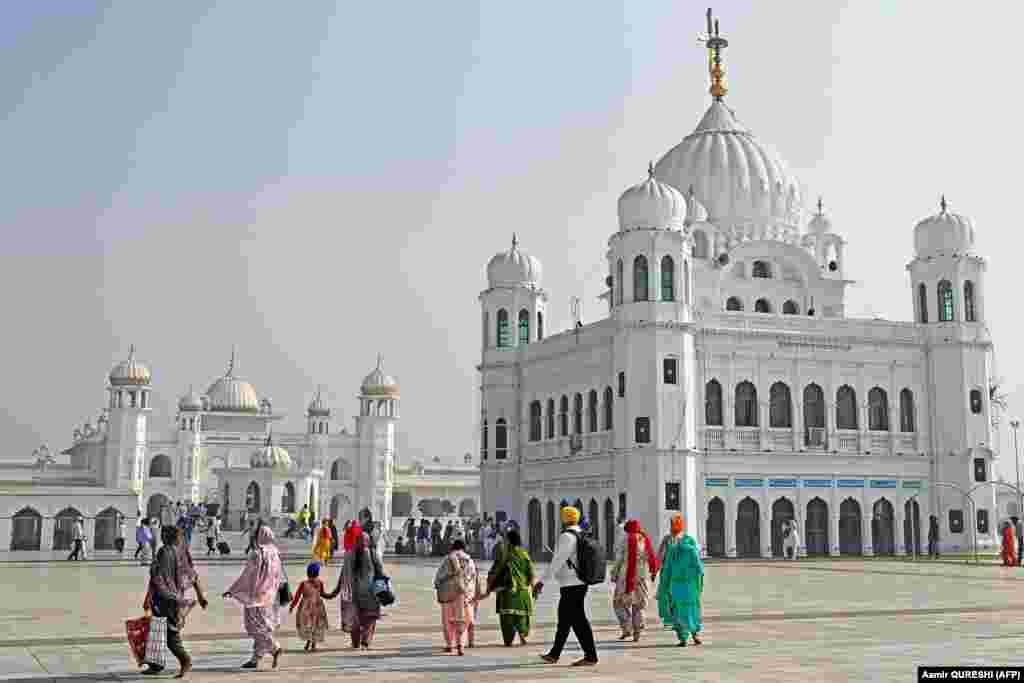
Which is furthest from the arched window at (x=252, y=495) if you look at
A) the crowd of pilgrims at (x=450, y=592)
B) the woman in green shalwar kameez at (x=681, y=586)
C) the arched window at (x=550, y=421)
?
the woman in green shalwar kameez at (x=681, y=586)

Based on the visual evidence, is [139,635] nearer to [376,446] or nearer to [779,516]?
[779,516]

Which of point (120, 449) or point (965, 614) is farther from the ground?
point (120, 449)

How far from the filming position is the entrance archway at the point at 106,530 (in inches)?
2070

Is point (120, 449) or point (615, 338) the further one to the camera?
point (120, 449)

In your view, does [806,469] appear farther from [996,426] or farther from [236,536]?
[236,536]

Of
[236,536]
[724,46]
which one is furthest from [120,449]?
[724,46]

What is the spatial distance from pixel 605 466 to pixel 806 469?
6.68 metres

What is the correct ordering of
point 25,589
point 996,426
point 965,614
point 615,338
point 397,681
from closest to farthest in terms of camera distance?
point 397,681 < point 965,614 < point 25,589 < point 615,338 < point 996,426

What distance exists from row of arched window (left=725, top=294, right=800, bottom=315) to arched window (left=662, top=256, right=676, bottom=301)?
5.71 meters

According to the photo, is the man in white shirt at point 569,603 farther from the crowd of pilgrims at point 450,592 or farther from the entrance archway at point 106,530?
the entrance archway at point 106,530

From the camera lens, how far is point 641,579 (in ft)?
46.8

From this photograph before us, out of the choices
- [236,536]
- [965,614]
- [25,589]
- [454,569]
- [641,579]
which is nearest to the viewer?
[454,569]

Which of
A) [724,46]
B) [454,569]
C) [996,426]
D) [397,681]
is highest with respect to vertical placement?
[724,46]

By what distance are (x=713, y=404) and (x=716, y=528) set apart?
4046 millimetres
